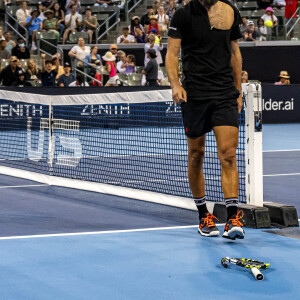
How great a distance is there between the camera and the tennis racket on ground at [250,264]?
Result: 499 centimetres

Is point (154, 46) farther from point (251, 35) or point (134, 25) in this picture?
point (251, 35)

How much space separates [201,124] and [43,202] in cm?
285

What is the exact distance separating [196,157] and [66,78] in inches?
575

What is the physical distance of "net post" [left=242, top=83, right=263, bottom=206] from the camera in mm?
7055

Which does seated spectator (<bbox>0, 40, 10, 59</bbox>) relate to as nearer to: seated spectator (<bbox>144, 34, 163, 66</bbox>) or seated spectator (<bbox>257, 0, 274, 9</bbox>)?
seated spectator (<bbox>144, 34, 163, 66</bbox>)

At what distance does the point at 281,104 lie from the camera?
75.6 feet

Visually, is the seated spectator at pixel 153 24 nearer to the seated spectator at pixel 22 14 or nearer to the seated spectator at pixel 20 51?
the seated spectator at pixel 22 14

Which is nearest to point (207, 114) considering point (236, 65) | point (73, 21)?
point (236, 65)

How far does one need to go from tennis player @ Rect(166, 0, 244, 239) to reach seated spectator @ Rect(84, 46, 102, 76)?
50.6ft

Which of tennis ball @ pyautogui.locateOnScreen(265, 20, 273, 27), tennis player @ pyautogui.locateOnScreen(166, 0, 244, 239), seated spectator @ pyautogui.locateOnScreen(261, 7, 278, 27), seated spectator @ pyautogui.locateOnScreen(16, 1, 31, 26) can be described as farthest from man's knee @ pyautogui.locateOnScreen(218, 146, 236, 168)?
seated spectator @ pyautogui.locateOnScreen(261, 7, 278, 27)

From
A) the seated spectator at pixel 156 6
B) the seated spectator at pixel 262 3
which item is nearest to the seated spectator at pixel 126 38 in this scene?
the seated spectator at pixel 156 6

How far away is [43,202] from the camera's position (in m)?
8.65

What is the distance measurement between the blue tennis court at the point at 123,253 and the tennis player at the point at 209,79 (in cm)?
50

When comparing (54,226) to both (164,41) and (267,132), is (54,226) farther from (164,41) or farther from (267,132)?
(164,41)
